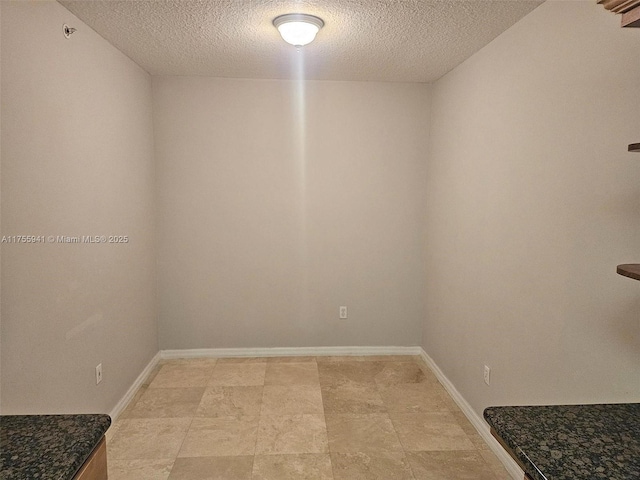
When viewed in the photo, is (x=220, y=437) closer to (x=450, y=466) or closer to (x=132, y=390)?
(x=132, y=390)

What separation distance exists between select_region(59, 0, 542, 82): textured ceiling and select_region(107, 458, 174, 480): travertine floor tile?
8.01ft

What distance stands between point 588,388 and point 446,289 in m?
1.66

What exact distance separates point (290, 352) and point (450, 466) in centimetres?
195

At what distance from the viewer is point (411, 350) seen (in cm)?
422

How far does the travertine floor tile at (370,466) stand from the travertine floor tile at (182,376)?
1.45 meters

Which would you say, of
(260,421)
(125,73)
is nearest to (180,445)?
(260,421)

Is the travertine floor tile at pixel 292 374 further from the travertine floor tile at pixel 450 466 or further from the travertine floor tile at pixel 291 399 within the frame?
the travertine floor tile at pixel 450 466

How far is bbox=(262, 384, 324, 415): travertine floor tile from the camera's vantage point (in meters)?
3.11

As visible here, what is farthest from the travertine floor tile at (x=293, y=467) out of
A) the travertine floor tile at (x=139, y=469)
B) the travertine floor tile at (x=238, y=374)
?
the travertine floor tile at (x=238, y=374)

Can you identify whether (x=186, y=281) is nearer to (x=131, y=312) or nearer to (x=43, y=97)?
(x=131, y=312)

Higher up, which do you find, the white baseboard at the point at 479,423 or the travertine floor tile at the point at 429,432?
the white baseboard at the point at 479,423

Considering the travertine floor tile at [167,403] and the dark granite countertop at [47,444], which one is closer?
the dark granite countertop at [47,444]

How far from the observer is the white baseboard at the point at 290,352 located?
4.08 meters

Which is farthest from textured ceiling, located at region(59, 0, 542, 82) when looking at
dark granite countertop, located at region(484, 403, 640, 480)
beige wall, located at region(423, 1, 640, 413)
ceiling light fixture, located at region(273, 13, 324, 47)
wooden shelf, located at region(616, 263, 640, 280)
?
dark granite countertop, located at region(484, 403, 640, 480)
